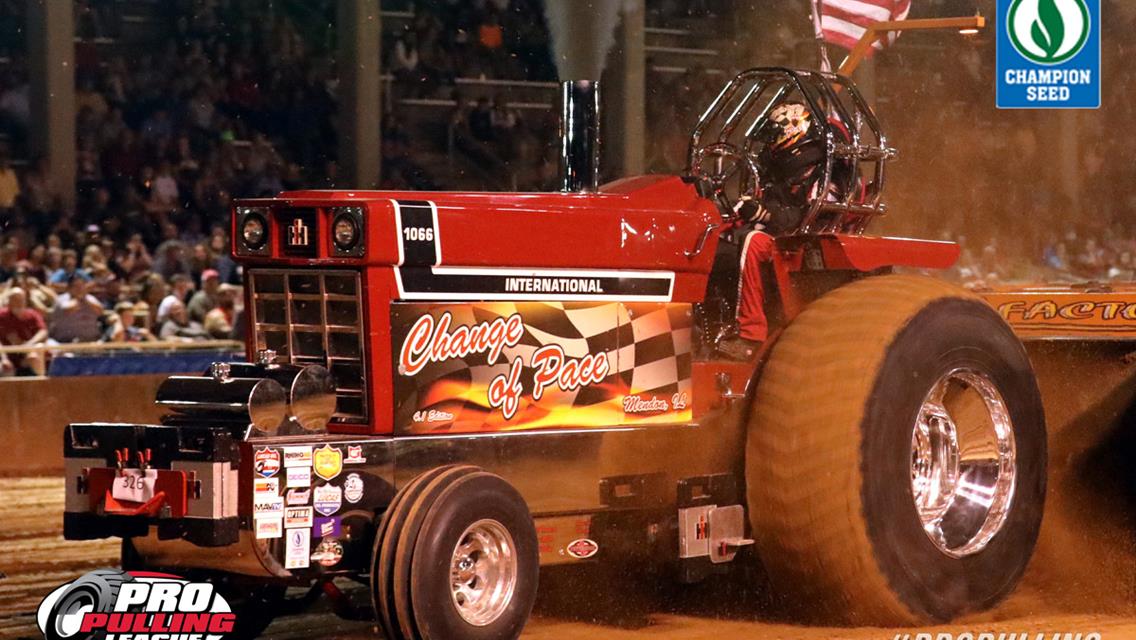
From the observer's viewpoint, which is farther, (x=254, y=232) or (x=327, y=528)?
(x=254, y=232)

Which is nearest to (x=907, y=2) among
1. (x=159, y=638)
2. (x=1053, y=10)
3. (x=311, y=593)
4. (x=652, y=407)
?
(x=1053, y=10)

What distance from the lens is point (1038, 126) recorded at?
52.7ft

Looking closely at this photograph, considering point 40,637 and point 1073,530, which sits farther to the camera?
point 1073,530

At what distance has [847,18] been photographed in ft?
36.7

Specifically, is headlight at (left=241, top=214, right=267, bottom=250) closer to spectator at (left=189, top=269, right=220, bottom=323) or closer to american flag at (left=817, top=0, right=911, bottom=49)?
american flag at (left=817, top=0, right=911, bottom=49)

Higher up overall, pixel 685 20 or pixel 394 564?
pixel 685 20

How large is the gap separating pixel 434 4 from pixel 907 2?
26.4ft

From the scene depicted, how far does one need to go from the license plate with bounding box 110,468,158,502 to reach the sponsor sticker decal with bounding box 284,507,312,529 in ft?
1.40

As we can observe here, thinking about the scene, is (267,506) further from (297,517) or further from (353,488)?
(353,488)

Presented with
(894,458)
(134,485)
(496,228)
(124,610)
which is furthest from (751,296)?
(124,610)

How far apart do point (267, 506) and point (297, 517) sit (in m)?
0.10

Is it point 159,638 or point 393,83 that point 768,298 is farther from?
point 393,83

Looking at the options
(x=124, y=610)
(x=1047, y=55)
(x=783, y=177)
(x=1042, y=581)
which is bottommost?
(x=1042, y=581)

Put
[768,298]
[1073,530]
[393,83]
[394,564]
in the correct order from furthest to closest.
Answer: [393,83]
[1073,530]
[768,298]
[394,564]
